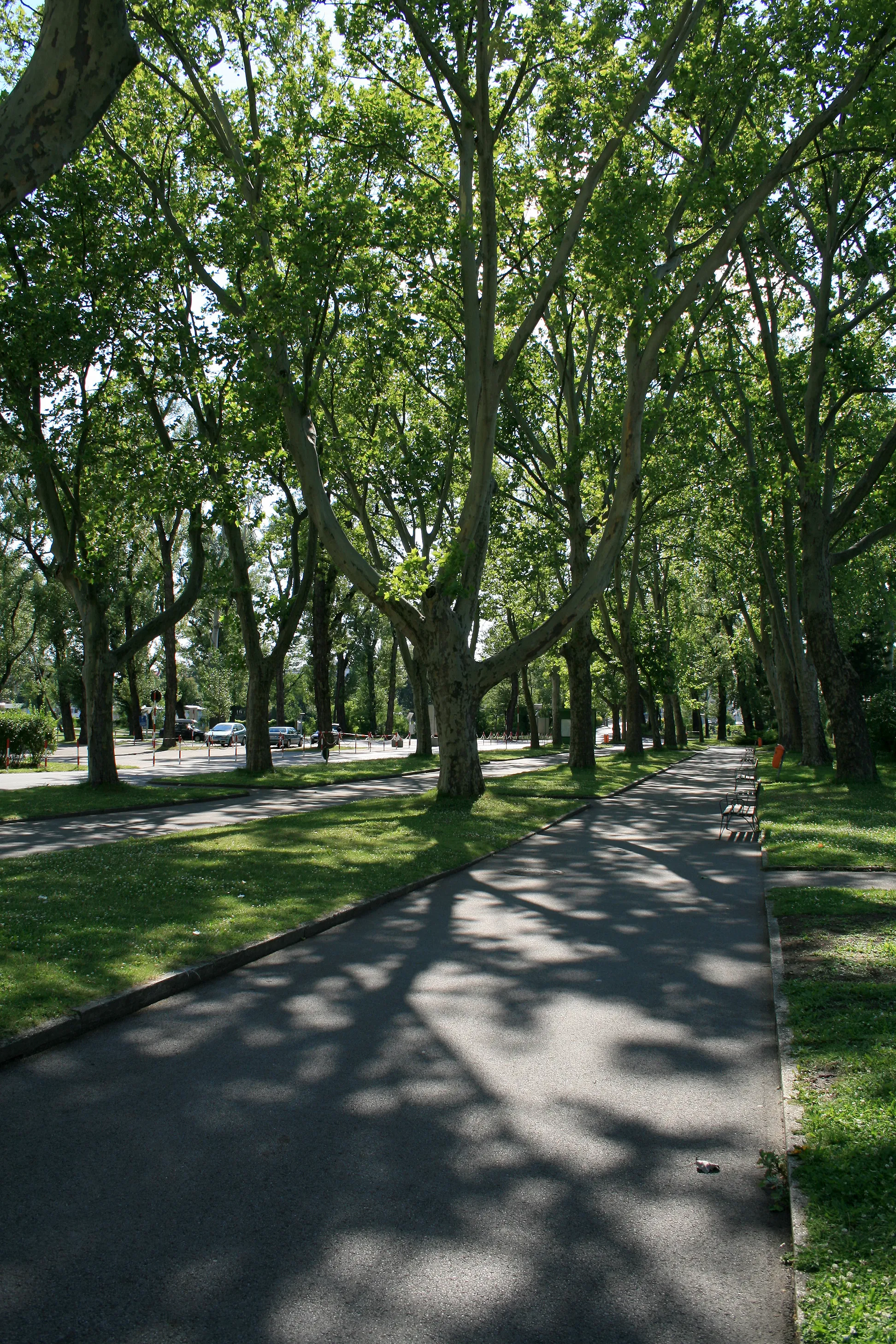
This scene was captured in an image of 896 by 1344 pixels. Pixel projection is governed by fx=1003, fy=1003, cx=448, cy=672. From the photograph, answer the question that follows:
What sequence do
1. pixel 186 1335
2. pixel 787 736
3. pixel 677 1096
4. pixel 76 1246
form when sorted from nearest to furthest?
1. pixel 186 1335
2. pixel 76 1246
3. pixel 677 1096
4. pixel 787 736

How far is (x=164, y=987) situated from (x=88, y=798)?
15.8 metres

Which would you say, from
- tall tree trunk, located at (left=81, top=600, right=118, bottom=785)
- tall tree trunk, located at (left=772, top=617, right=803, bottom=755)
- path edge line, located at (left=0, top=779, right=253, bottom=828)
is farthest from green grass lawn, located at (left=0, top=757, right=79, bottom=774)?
tall tree trunk, located at (left=772, top=617, right=803, bottom=755)

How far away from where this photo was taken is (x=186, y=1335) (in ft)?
10.1

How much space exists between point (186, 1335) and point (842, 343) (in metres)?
23.2

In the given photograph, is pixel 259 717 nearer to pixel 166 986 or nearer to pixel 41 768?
pixel 41 768

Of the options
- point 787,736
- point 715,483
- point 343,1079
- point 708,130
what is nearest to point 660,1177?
point 343,1079

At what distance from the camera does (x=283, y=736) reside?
5506 cm

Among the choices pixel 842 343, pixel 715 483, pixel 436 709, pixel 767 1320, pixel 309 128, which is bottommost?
pixel 767 1320

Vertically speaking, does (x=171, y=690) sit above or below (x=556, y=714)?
above

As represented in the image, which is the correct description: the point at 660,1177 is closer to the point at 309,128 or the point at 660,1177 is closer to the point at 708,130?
the point at 309,128

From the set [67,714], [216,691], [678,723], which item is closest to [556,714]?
[678,723]

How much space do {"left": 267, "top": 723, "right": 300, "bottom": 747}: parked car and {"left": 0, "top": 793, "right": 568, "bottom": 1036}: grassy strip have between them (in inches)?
1497

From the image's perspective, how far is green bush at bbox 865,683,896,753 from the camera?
32.7 metres

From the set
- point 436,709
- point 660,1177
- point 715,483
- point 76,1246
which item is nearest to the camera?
point 76,1246
